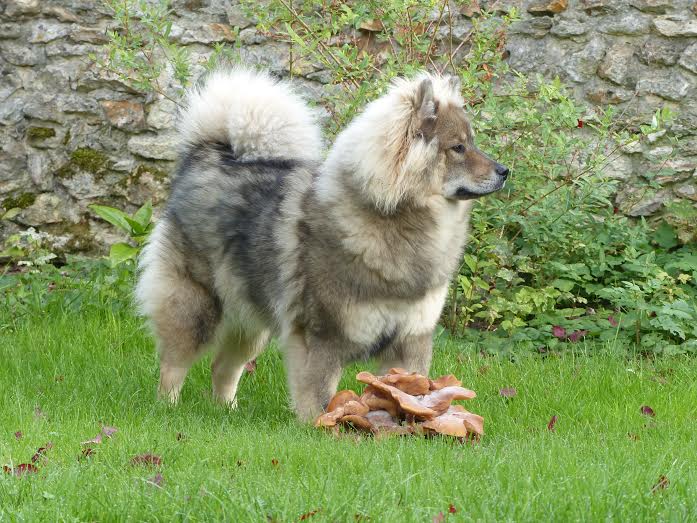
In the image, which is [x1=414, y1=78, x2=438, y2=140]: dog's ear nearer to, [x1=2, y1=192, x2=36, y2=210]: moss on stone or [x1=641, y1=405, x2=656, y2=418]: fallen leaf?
[x1=641, y1=405, x2=656, y2=418]: fallen leaf

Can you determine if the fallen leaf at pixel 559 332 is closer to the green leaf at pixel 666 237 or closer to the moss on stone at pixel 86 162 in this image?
the green leaf at pixel 666 237

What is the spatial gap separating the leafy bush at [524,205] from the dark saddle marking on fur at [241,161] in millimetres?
818

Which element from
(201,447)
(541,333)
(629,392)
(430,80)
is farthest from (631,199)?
(201,447)

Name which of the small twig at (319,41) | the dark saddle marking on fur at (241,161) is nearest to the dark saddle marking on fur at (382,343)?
the dark saddle marking on fur at (241,161)

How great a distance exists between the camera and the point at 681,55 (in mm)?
7332

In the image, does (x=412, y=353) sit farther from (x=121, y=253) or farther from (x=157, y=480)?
(x=121, y=253)

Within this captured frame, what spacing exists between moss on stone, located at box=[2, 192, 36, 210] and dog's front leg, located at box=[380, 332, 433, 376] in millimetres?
4207


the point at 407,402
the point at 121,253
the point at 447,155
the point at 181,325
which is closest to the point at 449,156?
the point at 447,155

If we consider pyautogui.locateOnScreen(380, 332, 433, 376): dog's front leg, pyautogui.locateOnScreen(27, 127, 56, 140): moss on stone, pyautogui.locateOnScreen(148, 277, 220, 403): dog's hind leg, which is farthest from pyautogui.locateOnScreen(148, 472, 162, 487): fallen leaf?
pyautogui.locateOnScreen(27, 127, 56, 140): moss on stone

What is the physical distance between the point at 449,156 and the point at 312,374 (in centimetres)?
121

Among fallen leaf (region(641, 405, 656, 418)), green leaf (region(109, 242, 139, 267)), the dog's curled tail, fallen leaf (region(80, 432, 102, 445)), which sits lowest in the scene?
green leaf (region(109, 242, 139, 267))

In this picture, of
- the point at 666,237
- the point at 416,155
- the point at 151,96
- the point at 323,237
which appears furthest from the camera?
the point at 151,96

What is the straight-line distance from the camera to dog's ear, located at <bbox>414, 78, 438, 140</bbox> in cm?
443

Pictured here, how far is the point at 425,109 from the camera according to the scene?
14.6 ft
